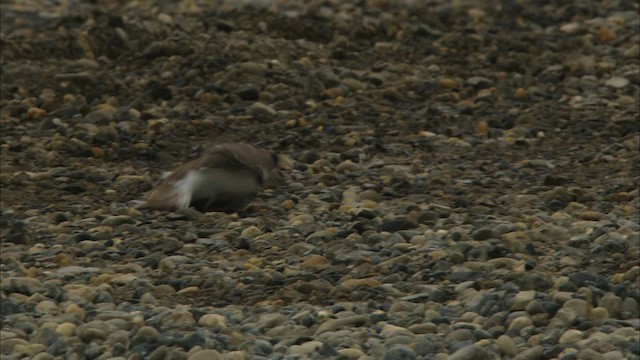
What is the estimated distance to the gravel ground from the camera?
19.4ft

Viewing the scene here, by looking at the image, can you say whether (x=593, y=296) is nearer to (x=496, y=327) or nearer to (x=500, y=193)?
(x=496, y=327)

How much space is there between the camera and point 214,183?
7.45 meters

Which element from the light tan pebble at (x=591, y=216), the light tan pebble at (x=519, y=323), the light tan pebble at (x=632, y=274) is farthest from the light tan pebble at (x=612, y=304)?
the light tan pebble at (x=591, y=216)

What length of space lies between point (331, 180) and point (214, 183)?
31.0 inches

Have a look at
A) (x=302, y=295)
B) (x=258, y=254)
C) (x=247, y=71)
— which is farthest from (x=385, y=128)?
(x=302, y=295)

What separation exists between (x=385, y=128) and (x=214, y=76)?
115cm

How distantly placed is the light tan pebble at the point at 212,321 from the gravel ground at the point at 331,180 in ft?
0.06

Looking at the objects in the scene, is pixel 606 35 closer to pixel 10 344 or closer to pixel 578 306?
pixel 578 306

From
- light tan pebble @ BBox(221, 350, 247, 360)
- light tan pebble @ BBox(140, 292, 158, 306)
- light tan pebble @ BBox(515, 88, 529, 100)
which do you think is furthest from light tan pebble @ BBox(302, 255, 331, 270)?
light tan pebble @ BBox(515, 88, 529, 100)

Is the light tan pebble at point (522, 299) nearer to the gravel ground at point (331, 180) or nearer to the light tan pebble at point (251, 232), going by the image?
the gravel ground at point (331, 180)

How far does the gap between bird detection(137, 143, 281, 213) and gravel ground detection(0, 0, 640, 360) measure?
9 centimetres

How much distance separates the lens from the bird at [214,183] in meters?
7.45

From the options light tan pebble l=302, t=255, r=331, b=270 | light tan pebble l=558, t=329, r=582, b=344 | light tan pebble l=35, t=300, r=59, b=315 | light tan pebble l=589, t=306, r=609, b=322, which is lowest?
light tan pebble l=35, t=300, r=59, b=315

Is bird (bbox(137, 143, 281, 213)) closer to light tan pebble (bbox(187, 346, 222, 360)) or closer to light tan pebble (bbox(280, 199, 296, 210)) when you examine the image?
light tan pebble (bbox(280, 199, 296, 210))
